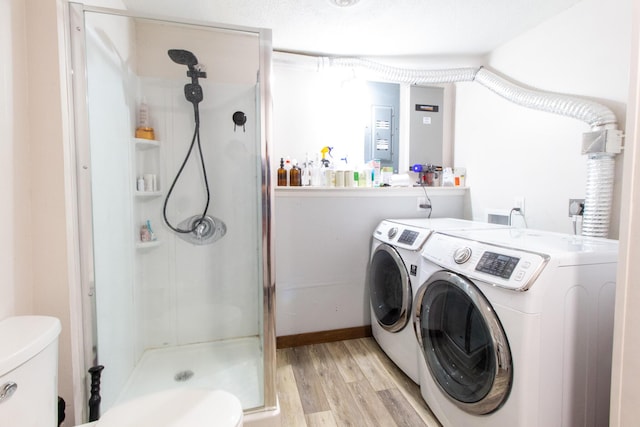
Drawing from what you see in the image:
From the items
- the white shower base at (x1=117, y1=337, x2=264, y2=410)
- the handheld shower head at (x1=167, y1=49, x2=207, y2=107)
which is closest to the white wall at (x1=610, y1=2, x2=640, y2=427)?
the white shower base at (x1=117, y1=337, x2=264, y2=410)

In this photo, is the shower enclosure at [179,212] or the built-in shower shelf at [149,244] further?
the built-in shower shelf at [149,244]

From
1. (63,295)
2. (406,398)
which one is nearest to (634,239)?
(406,398)

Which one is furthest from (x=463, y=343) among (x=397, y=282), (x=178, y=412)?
(x=178, y=412)

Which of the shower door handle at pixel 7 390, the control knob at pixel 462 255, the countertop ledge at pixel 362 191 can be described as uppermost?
the countertop ledge at pixel 362 191

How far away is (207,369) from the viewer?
1.71 m

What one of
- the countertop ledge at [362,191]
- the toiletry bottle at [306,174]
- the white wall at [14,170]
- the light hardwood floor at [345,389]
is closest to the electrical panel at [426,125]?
the countertop ledge at [362,191]

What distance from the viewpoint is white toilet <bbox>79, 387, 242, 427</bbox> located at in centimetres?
79

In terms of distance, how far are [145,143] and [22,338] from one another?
1.24 m

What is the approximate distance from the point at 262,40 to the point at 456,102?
1871 mm

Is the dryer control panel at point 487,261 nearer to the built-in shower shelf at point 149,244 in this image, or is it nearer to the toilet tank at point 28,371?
the toilet tank at point 28,371

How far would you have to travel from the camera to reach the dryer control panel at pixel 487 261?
918mm

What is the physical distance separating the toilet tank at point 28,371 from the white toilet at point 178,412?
151 mm

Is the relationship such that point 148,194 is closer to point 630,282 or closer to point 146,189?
point 146,189

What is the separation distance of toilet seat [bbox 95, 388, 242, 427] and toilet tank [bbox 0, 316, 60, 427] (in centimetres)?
16
